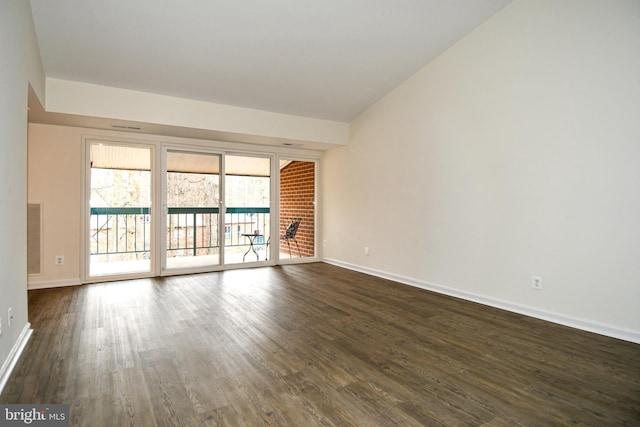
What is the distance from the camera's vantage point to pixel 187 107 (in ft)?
14.7

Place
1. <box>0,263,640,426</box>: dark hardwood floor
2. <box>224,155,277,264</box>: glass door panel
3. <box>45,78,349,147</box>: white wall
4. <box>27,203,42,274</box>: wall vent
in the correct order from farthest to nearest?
<box>224,155,277,264</box>: glass door panel
<box>27,203,42,274</box>: wall vent
<box>45,78,349,147</box>: white wall
<box>0,263,640,426</box>: dark hardwood floor

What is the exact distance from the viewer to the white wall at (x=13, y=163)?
2051 millimetres

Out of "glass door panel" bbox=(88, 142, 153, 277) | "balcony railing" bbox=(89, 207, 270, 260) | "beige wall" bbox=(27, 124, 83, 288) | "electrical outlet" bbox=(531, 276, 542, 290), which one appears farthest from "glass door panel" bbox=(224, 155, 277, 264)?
"electrical outlet" bbox=(531, 276, 542, 290)

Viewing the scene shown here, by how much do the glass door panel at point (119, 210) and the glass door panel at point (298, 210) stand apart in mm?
2370

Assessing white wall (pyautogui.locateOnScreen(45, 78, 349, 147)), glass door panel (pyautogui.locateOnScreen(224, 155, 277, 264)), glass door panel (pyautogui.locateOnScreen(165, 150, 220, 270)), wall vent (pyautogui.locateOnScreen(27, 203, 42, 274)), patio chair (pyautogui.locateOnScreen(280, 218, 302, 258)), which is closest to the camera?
white wall (pyautogui.locateOnScreen(45, 78, 349, 147))

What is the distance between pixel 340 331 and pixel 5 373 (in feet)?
7.23

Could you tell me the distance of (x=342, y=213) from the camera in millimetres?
6047

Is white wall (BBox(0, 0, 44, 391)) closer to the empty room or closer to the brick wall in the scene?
the empty room

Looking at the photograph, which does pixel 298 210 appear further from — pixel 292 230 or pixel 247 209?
pixel 247 209

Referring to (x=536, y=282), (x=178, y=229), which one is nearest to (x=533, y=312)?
(x=536, y=282)

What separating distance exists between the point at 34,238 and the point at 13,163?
2540 mm

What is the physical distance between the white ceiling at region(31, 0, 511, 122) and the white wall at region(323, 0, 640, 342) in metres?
0.53

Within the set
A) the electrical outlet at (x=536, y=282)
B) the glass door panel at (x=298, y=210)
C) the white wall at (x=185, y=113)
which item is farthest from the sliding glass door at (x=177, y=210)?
the electrical outlet at (x=536, y=282)

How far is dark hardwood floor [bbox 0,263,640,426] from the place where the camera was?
1.74 metres
